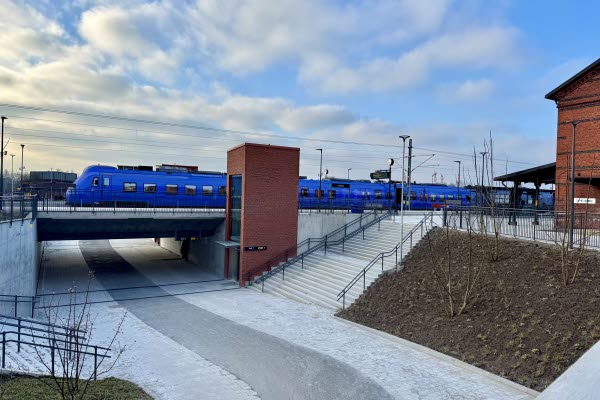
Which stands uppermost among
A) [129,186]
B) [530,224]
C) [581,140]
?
A: [581,140]

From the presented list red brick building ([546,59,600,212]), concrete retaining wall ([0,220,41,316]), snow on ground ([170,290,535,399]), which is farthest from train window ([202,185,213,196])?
red brick building ([546,59,600,212])

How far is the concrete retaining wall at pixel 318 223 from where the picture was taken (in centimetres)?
2532

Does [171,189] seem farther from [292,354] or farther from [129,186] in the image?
[292,354]

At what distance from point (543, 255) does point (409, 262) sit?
546cm

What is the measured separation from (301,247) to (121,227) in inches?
439

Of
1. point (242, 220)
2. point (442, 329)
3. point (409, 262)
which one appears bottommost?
point (442, 329)

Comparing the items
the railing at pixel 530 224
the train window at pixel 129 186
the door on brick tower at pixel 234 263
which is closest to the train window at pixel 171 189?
the train window at pixel 129 186

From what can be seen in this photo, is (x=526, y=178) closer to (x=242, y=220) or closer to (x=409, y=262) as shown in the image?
(x=409, y=262)

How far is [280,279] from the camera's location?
22344mm

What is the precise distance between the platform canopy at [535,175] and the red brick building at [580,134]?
2.61ft

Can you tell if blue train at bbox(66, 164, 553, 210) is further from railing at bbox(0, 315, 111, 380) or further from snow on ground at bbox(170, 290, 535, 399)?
railing at bbox(0, 315, 111, 380)

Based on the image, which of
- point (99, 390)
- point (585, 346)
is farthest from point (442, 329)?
point (99, 390)

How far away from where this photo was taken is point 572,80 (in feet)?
78.6

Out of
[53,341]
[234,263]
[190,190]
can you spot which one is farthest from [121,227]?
[53,341]
